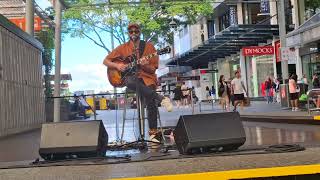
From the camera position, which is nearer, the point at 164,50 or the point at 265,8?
the point at 164,50

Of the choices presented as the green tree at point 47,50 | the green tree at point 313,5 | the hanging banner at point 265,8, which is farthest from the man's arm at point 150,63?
the hanging banner at point 265,8

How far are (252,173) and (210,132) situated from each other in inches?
57.1

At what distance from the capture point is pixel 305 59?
31.4 m

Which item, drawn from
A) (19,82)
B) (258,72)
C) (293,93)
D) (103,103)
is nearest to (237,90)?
(293,93)

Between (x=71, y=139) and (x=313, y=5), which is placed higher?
(x=313, y=5)

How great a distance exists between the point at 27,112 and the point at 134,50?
1018cm

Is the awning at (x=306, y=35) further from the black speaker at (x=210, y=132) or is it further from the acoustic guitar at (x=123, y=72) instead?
the black speaker at (x=210, y=132)

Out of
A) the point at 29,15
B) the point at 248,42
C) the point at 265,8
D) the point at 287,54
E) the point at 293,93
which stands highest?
the point at 265,8

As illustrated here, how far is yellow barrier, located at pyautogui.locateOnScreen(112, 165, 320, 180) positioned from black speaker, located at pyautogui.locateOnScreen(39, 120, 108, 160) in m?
1.85

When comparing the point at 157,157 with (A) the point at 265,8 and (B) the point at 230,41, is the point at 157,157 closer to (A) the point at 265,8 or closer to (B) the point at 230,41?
(A) the point at 265,8

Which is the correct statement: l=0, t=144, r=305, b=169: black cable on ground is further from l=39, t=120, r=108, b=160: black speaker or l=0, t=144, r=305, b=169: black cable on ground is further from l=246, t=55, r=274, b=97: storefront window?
l=246, t=55, r=274, b=97: storefront window

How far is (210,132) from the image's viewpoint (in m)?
6.33

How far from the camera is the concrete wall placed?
1465 centimetres

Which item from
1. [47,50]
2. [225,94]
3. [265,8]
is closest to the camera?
[225,94]
